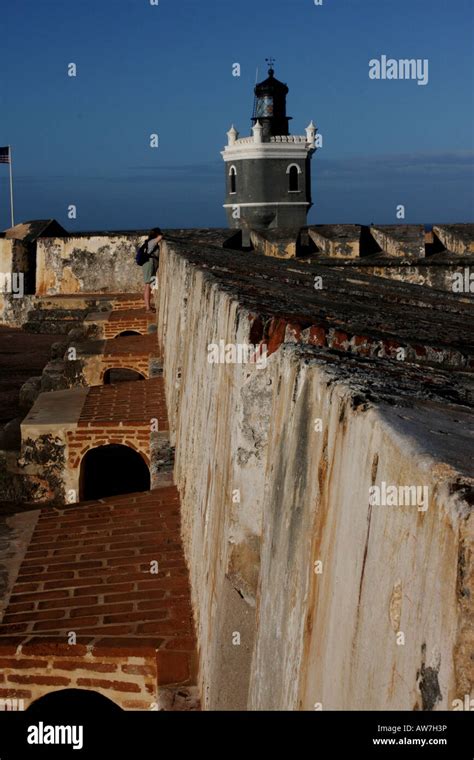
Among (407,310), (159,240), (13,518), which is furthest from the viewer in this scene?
(159,240)

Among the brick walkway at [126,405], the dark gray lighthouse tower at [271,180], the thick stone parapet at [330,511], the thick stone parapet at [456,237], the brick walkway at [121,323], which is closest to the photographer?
the thick stone parapet at [330,511]

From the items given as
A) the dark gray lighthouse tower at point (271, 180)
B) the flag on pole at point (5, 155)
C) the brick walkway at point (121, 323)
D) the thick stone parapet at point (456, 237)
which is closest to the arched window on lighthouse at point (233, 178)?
the dark gray lighthouse tower at point (271, 180)

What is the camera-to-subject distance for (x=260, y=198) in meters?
32.7

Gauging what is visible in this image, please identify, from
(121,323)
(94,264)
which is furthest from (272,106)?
(121,323)

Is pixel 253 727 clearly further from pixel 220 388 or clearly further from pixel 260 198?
pixel 260 198

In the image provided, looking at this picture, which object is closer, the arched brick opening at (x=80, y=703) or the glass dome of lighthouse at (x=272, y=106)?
the arched brick opening at (x=80, y=703)

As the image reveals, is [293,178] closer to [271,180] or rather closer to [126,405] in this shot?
[271,180]

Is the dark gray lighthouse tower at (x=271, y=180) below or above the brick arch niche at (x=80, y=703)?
above

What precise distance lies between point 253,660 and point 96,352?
27.1ft

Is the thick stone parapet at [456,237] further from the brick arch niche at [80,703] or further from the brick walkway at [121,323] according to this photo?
the brick arch niche at [80,703]

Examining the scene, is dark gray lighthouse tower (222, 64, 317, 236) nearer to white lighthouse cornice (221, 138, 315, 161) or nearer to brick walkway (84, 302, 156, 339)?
white lighthouse cornice (221, 138, 315, 161)

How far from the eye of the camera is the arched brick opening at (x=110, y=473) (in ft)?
24.6

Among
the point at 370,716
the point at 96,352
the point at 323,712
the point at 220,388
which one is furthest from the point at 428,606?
the point at 96,352

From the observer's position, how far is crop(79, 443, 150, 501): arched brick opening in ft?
24.6
